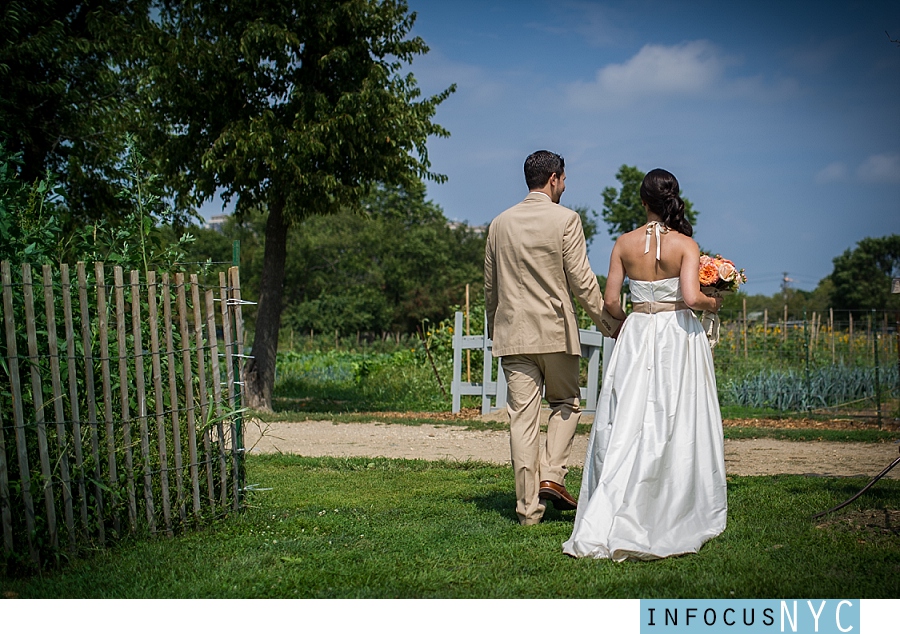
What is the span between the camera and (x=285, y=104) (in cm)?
1226

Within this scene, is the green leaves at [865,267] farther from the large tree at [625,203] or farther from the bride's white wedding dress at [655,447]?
the bride's white wedding dress at [655,447]

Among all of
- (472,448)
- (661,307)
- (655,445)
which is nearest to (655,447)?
(655,445)

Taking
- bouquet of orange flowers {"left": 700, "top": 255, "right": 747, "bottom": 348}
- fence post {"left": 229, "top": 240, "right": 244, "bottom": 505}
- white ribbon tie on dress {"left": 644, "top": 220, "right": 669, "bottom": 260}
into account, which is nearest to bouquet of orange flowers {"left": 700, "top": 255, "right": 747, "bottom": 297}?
bouquet of orange flowers {"left": 700, "top": 255, "right": 747, "bottom": 348}

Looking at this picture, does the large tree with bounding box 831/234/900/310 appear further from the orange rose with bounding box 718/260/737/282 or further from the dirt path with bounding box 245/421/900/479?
the orange rose with bounding box 718/260/737/282

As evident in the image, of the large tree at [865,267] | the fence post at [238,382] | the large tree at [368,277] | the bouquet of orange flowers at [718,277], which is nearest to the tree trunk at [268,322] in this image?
the fence post at [238,382]

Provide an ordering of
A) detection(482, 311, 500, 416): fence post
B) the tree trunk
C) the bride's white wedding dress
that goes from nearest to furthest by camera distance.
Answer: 1. the bride's white wedding dress
2. detection(482, 311, 500, 416): fence post
3. the tree trunk

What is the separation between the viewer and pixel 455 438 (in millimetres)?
9930

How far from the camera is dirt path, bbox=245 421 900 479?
746 centimetres

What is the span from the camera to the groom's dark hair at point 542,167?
502 cm

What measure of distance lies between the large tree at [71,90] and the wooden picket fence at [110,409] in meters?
8.00

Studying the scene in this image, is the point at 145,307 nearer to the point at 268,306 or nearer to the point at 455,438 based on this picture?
the point at 455,438

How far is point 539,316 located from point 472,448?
4.32 m

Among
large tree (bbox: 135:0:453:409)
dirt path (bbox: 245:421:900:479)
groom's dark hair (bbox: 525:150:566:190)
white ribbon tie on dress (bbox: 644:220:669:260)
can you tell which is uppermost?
large tree (bbox: 135:0:453:409)

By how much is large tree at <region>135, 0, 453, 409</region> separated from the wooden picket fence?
6.95 meters
